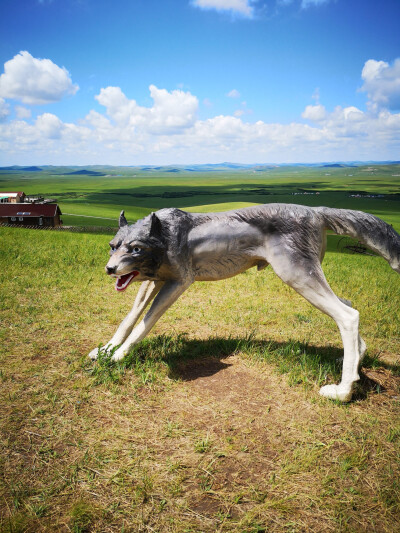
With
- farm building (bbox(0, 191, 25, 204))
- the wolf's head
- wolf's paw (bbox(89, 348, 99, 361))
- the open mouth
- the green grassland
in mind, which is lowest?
the green grassland

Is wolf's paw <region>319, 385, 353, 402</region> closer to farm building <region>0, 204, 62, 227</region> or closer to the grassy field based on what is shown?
the grassy field

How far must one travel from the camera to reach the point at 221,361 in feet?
15.0

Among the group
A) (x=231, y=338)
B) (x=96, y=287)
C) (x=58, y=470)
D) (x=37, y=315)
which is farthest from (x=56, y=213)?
(x=58, y=470)

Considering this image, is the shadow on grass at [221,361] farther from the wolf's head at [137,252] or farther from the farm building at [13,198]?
the farm building at [13,198]

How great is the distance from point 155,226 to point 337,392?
2.55m

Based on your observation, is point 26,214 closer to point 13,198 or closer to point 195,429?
point 13,198

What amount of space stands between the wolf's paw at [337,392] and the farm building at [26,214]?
23.4 metres

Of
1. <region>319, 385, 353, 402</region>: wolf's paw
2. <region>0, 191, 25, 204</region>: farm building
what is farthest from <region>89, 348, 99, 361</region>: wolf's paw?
<region>0, 191, 25, 204</region>: farm building

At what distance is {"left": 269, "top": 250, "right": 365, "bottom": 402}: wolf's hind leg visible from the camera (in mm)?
3602

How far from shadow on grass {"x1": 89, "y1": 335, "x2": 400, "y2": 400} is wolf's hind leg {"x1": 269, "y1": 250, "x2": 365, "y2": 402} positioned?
0.32 meters

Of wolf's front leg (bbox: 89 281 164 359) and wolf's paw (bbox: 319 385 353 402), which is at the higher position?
wolf's front leg (bbox: 89 281 164 359)

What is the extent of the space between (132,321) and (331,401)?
2.40 m

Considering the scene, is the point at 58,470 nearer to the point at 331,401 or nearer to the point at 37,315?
the point at 331,401

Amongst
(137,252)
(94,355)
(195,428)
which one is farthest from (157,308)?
(195,428)
